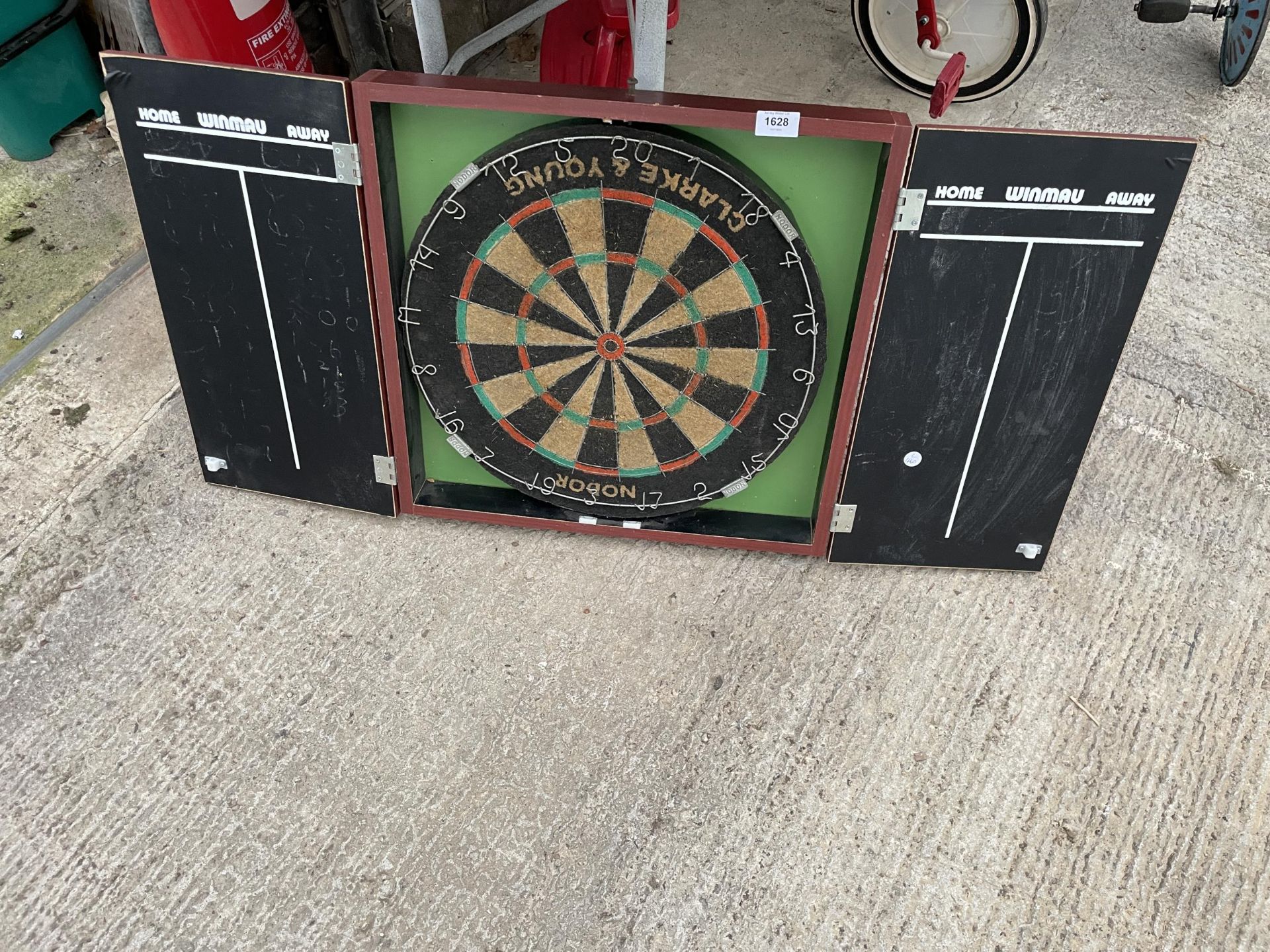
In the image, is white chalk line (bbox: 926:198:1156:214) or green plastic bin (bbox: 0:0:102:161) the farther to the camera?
green plastic bin (bbox: 0:0:102:161)

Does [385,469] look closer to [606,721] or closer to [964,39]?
[606,721]

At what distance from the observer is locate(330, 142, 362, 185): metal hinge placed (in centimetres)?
195

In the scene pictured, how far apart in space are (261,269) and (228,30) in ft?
3.17

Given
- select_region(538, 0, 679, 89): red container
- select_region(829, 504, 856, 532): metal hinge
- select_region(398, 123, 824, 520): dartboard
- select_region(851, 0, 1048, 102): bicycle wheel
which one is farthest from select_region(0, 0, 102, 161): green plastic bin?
select_region(829, 504, 856, 532): metal hinge

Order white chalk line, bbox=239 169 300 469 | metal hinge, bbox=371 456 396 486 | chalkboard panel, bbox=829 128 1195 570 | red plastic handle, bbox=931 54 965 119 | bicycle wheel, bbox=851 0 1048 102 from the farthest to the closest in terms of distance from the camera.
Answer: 1. bicycle wheel, bbox=851 0 1048 102
2. metal hinge, bbox=371 456 396 486
3. red plastic handle, bbox=931 54 965 119
4. white chalk line, bbox=239 169 300 469
5. chalkboard panel, bbox=829 128 1195 570

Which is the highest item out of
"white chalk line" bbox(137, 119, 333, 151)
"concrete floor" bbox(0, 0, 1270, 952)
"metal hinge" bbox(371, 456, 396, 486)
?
"white chalk line" bbox(137, 119, 333, 151)

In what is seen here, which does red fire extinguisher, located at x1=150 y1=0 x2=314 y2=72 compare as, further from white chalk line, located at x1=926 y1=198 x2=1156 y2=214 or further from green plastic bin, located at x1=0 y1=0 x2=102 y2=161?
white chalk line, located at x1=926 y1=198 x2=1156 y2=214

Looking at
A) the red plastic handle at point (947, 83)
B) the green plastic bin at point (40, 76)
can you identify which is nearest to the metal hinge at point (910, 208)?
the red plastic handle at point (947, 83)

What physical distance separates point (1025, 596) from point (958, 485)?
0.34m

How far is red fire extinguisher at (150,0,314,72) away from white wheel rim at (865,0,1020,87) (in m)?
1.99

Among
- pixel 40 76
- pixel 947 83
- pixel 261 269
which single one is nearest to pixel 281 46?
pixel 40 76

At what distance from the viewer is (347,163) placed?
77.4 inches

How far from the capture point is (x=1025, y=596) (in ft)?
7.70

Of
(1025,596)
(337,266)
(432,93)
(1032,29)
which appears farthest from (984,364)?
(1032,29)
